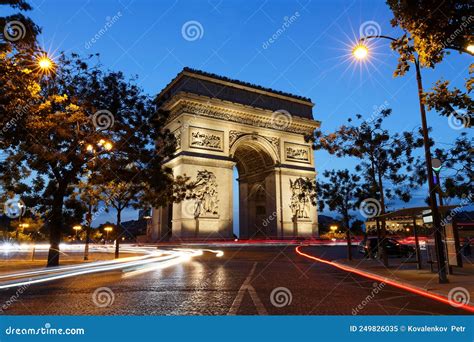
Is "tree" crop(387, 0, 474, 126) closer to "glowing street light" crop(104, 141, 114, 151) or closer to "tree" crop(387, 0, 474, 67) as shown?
"tree" crop(387, 0, 474, 67)

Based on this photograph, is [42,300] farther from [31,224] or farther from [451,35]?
[31,224]

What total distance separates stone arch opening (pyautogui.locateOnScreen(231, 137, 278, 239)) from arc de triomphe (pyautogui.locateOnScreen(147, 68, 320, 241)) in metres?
0.12

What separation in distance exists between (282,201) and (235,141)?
8.96 metres

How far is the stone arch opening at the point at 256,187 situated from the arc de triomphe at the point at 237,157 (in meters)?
0.12

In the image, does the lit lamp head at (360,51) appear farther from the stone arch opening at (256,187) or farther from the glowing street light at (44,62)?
the stone arch opening at (256,187)

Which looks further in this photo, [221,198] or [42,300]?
[221,198]

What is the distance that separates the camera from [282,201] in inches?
1698

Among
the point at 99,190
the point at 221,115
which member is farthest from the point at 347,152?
the point at 221,115

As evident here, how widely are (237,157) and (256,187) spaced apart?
4.74 m

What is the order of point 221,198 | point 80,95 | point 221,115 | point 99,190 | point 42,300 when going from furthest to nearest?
point 221,115
point 221,198
point 99,190
point 80,95
point 42,300

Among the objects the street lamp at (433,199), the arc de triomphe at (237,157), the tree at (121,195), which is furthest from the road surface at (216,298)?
the arc de triomphe at (237,157)

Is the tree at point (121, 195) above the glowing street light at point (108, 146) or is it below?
below

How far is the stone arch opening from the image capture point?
4388 cm

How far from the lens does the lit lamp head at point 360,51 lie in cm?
1119
